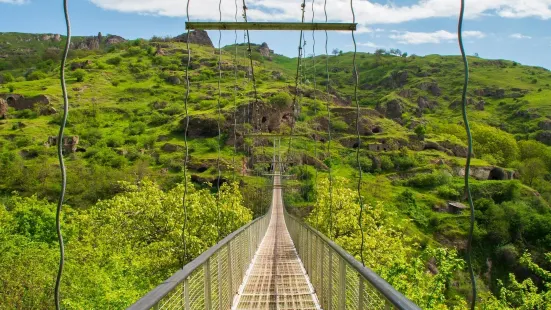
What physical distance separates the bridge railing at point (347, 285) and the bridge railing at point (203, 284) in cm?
110

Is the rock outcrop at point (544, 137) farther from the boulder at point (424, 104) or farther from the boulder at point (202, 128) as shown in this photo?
the boulder at point (202, 128)

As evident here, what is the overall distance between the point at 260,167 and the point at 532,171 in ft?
134

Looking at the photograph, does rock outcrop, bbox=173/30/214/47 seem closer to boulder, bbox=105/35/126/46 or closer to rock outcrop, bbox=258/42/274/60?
rock outcrop, bbox=258/42/274/60

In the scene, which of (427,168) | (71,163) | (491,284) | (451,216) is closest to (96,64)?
(71,163)

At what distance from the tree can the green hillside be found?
33cm

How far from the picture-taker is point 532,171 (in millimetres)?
65062

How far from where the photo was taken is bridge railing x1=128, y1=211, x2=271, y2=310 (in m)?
2.50

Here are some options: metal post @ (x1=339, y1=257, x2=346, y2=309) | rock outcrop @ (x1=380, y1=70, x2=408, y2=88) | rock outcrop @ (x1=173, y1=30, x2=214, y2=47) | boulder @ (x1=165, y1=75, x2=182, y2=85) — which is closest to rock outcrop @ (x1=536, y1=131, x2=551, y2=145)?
rock outcrop @ (x1=380, y1=70, x2=408, y2=88)

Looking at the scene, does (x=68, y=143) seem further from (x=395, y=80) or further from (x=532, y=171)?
(x=395, y=80)

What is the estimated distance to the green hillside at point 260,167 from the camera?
729 inches

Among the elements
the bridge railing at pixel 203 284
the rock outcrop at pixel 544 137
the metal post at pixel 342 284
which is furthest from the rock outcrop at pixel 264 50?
the metal post at pixel 342 284

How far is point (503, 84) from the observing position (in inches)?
4407

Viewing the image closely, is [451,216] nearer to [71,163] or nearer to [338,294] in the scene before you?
[71,163]

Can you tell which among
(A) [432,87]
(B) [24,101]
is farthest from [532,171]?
(B) [24,101]
